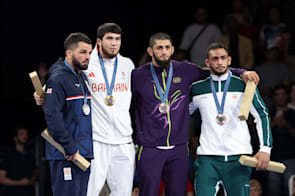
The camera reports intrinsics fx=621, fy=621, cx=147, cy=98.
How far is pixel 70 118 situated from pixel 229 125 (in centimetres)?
161

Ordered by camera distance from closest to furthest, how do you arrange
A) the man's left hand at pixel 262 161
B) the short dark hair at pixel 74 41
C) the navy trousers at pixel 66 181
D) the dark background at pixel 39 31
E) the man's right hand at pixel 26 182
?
the navy trousers at pixel 66 181 < the short dark hair at pixel 74 41 < the man's left hand at pixel 262 161 < the man's right hand at pixel 26 182 < the dark background at pixel 39 31

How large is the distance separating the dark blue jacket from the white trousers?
184mm

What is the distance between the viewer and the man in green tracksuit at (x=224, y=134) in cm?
623

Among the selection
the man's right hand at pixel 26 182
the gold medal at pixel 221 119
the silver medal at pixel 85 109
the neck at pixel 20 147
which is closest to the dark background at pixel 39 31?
the neck at pixel 20 147

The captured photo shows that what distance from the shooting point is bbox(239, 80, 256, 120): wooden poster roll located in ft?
19.9

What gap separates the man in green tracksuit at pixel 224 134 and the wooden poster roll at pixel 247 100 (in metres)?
0.17

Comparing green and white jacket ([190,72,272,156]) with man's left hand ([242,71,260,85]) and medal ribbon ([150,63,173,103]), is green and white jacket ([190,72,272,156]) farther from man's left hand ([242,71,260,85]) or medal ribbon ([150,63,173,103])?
medal ribbon ([150,63,173,103])

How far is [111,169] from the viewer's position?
6.27 meters

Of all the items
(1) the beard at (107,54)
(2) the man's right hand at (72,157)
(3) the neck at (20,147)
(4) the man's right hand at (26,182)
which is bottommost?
(4) the man's right hand at (26,182)

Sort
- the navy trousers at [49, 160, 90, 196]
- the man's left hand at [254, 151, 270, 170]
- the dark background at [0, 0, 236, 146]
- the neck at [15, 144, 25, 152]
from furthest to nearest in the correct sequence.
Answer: the dark background at [0, 0, 236, 146] → the neck at [15, 144, 25, 152] → the man's left hand at [254, 151, 270, 170] → the navy trousers at [49, 160, 90, 196]

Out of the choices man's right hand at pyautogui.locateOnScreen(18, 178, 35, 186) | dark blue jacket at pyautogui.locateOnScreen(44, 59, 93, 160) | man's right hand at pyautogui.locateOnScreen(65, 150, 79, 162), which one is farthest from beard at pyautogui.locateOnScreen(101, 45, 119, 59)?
man's right hand at pyautogui.locateOnScreen(18, 178, 35, 186)

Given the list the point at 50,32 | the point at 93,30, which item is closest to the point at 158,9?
the point at 93,30

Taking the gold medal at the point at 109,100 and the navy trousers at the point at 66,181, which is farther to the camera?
the gold medal at the point at 109,100

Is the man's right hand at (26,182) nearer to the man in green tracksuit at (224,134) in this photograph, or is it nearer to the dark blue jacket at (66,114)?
the dark blue jacket at (66,114)
